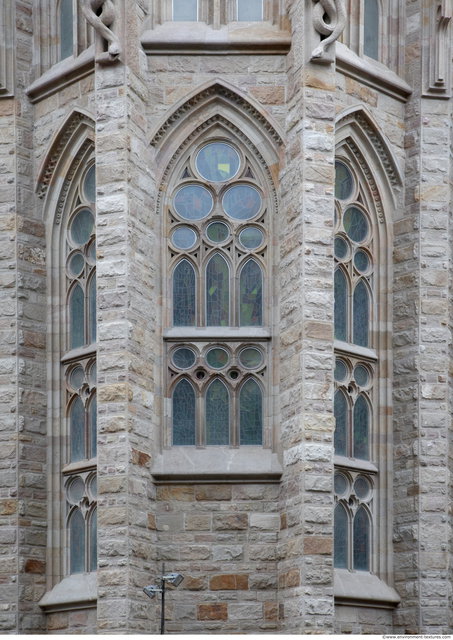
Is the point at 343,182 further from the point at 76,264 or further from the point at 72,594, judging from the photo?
the point at 72,594

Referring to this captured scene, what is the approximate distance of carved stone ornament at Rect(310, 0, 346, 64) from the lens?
2362 centimetres

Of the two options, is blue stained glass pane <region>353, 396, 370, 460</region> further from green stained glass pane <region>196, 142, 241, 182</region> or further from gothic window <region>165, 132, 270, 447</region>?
green stained glass pane <region>196, 142, 241, 182</region>

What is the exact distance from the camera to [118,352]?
76.1 ft

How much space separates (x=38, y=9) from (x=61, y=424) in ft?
20.4

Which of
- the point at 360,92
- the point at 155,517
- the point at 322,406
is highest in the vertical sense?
the point at 360,92

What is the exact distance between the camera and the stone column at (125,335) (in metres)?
22.6

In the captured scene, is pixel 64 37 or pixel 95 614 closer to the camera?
pixel 95 614

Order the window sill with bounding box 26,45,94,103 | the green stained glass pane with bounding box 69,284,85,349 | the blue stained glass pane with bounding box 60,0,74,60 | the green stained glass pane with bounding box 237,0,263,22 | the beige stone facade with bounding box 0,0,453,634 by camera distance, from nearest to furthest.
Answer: the beige stone facade with bounding box 0,0,453,634, the window sill with bounding box 26,45,94,103, the green stained glass pane with bounding box 237,0,263,22, the green stained glass pane with bounding box 69,284,85,349, the blue stained glass pane with bounding box 60,0,74,60

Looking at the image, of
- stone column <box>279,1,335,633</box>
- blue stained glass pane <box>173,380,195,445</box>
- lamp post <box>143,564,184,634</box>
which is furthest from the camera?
blue stained glass pane <box>173,380,195,445</box>

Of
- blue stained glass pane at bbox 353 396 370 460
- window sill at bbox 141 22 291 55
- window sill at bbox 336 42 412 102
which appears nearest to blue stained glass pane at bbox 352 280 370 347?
blue stained glass pane at bbox 353 396 370 460

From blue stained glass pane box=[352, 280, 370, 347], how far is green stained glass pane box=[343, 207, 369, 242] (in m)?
0.68

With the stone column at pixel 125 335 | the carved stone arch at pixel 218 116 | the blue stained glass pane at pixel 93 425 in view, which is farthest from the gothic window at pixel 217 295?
the blue stained glass pane at pixel 93 425

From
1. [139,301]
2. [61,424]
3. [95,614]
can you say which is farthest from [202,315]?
[95,614]

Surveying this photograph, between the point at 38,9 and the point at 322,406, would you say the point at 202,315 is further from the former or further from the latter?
the point at 38,9
